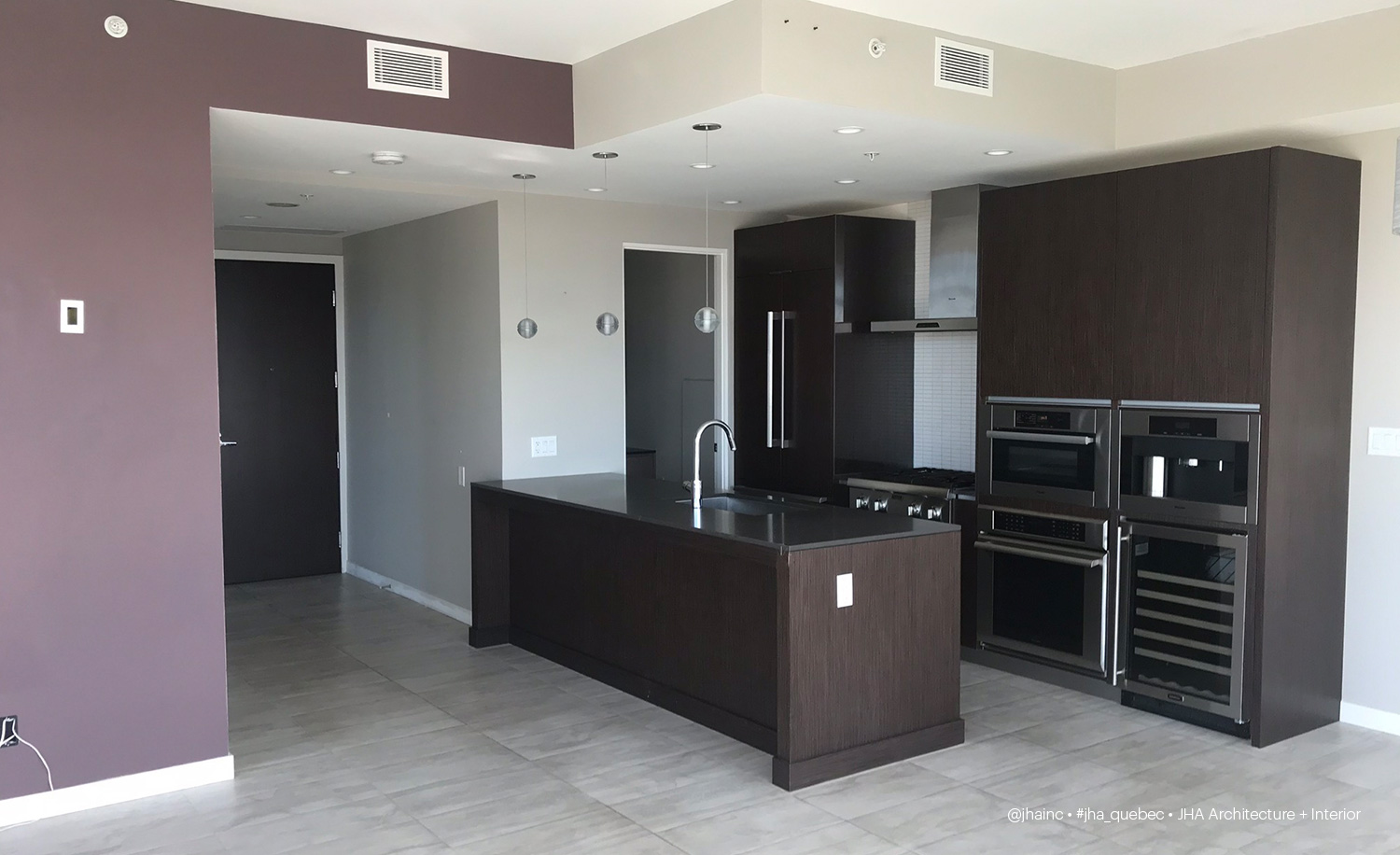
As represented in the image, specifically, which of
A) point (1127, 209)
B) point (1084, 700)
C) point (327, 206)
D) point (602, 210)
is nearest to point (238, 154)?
point (327, 206)

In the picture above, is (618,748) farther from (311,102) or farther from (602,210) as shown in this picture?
(602,210)

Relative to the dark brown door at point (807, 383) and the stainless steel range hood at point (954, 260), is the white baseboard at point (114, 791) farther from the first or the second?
the stainless steel range hood at point (954, 260)

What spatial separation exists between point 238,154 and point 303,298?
293 cm

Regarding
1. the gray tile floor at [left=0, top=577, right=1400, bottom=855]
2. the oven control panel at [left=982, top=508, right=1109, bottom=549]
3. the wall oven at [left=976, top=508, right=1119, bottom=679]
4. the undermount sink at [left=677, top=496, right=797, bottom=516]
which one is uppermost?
the undermount sink at [left=677, top=496, right=797, bottom=516]

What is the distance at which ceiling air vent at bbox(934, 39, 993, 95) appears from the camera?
13.0ft

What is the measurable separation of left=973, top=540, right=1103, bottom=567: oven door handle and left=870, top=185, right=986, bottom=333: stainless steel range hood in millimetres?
1036

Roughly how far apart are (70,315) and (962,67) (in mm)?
3169

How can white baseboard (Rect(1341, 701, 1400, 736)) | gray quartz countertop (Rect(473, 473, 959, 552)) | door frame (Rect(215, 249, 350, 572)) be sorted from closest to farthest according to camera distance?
gray quartz countertop (Rect(473, 473, 959, 552)) < white baseboard (Rect(1341, 701, 1400, 736)) < door frame (Rect(215, 249, 350, 572))

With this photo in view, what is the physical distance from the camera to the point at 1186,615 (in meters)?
4.38

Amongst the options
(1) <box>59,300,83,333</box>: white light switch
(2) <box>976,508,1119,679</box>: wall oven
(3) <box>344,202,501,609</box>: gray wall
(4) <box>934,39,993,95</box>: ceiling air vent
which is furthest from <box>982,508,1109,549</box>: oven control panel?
(1) <box>59,300,83,333</box>: white light switch

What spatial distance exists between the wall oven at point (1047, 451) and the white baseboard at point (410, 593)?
9.95 feet

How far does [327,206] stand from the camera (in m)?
5.95

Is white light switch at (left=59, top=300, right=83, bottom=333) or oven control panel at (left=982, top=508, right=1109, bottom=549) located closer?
white light switch at (left=59, top=300, right=83, bottom=333)

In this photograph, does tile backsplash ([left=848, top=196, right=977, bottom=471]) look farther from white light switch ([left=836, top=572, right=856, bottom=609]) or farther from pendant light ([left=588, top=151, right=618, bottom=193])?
white light switch ([left=836, top=572, right=856, bottom=609])
